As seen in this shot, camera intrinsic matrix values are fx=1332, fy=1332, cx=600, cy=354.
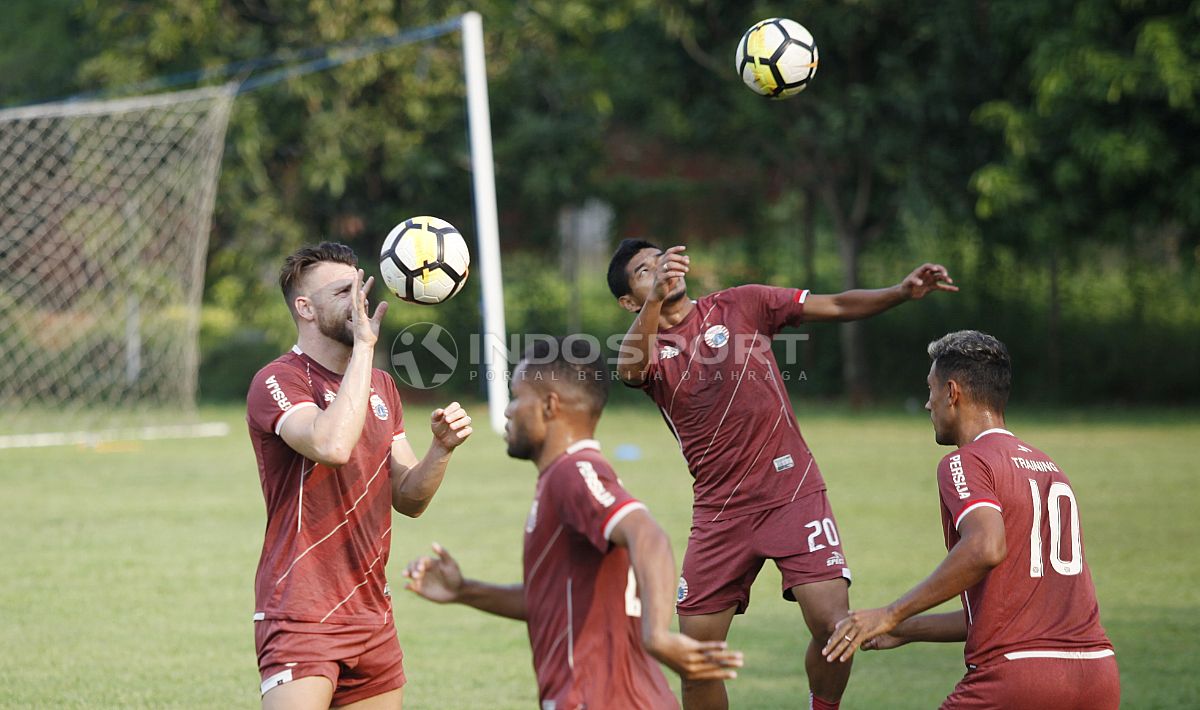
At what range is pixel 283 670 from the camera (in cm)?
482

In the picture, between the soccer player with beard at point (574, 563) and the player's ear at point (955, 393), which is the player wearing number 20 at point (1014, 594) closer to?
the player's ear at point (955, 393)

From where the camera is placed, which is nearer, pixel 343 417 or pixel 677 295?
pixel 343 417

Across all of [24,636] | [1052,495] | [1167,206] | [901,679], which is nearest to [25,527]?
[24,636]

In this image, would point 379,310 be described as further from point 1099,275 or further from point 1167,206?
point 1099,275

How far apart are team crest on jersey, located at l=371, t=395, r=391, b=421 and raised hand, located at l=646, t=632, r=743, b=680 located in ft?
5.87

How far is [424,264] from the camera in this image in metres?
6.86

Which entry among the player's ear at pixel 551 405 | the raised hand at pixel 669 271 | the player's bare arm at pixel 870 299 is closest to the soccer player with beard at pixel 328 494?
the player's ear at pixel 551 405

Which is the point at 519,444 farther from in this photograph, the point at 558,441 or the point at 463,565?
the point at 463,565

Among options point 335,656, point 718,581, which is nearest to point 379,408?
point 335,656

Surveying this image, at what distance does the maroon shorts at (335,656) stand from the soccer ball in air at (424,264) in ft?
7.03

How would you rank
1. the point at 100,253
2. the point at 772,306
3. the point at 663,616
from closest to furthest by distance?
the point at 663,616
the point at 772,306
the point at 100,253

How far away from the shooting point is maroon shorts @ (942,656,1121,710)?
468 centimetres

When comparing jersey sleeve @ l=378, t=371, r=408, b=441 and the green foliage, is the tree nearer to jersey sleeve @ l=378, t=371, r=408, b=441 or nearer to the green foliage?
the green foliage

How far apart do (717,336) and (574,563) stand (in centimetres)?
270
